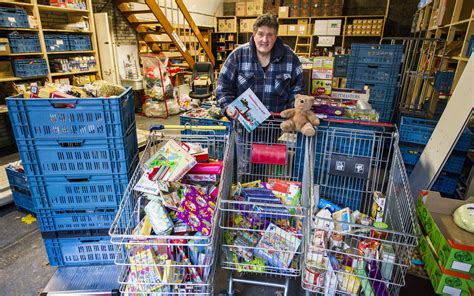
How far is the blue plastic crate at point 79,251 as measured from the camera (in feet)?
5.08

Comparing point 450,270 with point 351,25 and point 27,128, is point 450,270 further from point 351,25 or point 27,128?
point 351,25

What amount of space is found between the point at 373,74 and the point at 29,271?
4094 millimetres

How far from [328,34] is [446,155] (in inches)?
285

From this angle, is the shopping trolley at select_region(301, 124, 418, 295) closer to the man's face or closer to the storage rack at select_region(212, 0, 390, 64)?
the man's face

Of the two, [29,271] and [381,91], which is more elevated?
[381,91]

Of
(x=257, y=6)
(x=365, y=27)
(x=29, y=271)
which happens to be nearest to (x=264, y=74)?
(x=29, y=271)

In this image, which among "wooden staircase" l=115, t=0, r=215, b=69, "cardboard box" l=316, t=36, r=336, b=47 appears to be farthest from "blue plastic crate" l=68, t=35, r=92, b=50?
"cardboard box" l=316, t=36, r=336, b=47

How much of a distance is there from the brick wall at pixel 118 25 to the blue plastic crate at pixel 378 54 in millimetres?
4828

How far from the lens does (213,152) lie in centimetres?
196

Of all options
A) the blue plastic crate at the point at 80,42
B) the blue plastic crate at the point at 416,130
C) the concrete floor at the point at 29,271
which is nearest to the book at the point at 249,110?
the concrete floor at the point at 29,271

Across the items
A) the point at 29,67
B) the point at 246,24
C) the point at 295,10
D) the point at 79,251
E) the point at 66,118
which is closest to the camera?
the point at 66,118

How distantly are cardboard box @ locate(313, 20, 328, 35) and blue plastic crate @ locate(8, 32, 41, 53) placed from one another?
7.04m

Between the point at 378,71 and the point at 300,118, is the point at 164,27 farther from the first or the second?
the point at 300,118

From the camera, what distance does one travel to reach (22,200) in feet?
8.75
